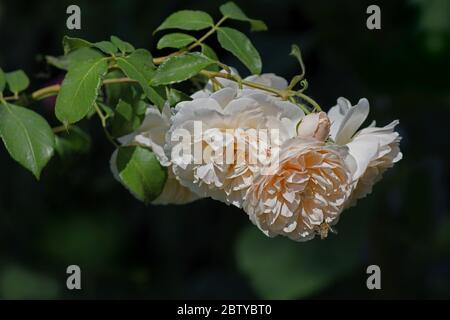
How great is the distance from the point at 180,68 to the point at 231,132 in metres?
0.08

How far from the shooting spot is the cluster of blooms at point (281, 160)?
758mm

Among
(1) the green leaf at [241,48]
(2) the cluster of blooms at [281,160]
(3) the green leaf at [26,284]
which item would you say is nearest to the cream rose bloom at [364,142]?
(2) the cluster of blooms at [281,160]

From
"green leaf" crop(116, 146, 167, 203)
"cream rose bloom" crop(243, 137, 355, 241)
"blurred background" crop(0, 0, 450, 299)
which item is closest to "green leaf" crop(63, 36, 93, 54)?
"green leaf" crop(116, 146, 167, 203)

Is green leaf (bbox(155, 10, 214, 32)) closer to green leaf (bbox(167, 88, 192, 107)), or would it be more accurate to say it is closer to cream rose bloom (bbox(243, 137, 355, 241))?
green leaf (bbox(167, 88, 192, 107))

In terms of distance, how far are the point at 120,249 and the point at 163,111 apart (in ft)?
5.79

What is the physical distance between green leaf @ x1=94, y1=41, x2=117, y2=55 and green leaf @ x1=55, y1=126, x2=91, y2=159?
211 mm

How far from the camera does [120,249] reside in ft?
8.37

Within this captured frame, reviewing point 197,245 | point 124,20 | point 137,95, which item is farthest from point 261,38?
point 137,95

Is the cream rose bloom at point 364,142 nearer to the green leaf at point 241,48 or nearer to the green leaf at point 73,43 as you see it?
the green leaf at point 241,48

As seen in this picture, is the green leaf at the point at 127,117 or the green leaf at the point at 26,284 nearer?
the green leaf at the point at 127,117

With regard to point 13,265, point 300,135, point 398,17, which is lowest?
point 300,135

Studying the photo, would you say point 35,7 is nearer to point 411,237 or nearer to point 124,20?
point 124,20

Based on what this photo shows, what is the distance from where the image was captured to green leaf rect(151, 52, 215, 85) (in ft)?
2.63

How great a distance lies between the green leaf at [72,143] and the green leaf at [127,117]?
7.3 inches
